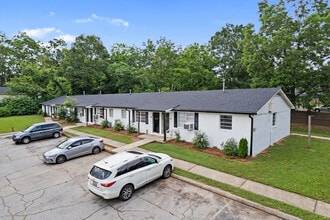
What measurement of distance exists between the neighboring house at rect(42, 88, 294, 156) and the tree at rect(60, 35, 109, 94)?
25.0 m

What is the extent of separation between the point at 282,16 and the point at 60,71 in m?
40.6

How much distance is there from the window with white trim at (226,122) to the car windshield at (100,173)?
8.10m

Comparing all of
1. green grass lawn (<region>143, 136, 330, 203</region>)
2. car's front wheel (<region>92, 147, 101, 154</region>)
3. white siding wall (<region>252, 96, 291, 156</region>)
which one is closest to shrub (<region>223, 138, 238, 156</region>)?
green grass lawn (<region>143, 136, 330, 203</region>)

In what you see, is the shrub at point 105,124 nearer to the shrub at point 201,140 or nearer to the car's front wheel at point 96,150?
the car's front wheel at point 96,150

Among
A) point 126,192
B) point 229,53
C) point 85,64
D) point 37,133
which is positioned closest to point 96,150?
point 126,192

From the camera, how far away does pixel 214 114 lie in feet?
41.2

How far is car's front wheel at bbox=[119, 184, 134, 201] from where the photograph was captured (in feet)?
22.3

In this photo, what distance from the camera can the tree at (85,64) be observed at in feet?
130

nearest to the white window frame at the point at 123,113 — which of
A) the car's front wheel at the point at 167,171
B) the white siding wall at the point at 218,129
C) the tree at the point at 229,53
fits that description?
the white siding wall at the point at 218,129

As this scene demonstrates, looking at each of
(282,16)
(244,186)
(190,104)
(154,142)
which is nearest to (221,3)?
(190,104)

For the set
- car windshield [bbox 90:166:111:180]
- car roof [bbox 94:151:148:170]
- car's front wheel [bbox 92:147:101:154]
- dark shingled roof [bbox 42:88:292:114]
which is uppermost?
dark shingled roof [bbox 42:88:292:114]

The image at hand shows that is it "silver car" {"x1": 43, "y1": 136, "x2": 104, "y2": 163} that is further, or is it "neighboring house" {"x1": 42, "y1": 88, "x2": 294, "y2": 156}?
"neighboring house" {"x1": 42, "y1": 88, "x2": 294, "y2": 156}

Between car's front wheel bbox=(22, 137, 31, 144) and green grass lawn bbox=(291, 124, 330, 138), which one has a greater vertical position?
green grass lawn bbox=(291, 124, 330, 138)

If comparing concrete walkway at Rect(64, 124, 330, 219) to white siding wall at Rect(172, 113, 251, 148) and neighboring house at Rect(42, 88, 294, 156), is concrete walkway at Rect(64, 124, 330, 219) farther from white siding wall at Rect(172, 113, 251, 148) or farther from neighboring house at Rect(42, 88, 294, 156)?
neighboring house at Rect(42, 88, 294, 156)
